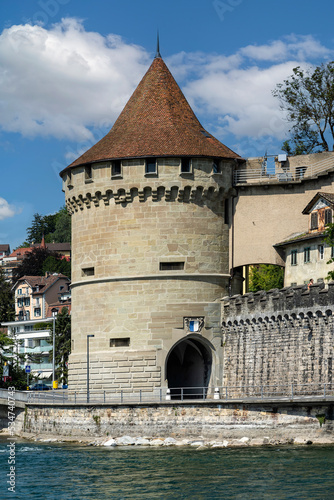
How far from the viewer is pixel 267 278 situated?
64.5 metres

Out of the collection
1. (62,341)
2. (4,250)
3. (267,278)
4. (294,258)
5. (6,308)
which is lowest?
(62,341)

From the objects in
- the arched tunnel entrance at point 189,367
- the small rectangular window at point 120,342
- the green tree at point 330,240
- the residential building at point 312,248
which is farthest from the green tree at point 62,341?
the green tree at point 330,240

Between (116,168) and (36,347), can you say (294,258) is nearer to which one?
(116,168)

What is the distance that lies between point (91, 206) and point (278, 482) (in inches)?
884

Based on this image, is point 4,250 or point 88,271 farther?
point 4,250

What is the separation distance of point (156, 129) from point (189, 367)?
11.6 metres

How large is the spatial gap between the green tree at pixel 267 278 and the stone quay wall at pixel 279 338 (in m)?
15.3

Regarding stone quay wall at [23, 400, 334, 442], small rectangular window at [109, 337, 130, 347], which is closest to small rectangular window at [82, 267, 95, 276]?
small rectangular window at [109, 337, 130, 347]

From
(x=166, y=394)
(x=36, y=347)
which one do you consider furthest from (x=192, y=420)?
(x=36, y=347)

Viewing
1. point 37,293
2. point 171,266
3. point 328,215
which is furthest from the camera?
point 37,293

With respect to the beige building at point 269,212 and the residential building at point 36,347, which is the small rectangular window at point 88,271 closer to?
the beige building at point 269,212

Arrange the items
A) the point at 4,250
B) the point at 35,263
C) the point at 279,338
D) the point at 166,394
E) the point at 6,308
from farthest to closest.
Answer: the point at 4,250
the point at 35,263
the point at 6,308
the point at 166,394
the point at 279,338

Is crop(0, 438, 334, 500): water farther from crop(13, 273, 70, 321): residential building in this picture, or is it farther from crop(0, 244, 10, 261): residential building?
crop(0, 244, 10, 261): residential building

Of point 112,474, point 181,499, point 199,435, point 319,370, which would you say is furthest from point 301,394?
point 181,499
